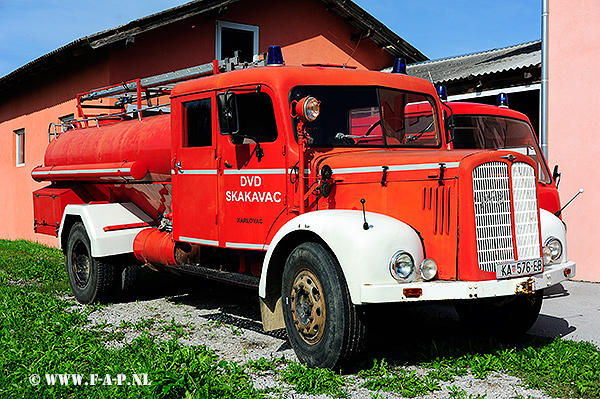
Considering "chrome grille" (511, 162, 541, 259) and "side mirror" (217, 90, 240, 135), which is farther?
"side mirror" (217, 90, 240, 135)

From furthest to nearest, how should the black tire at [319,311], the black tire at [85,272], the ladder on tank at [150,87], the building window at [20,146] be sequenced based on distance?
the building window at [20,146], the black tire at [85,272], the ladder on tank at [150,87], the black tire at [319,311]

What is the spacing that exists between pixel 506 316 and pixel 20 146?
14.1 meters

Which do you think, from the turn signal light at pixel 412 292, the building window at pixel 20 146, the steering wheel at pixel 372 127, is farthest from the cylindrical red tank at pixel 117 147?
the building window at pixel 20 146

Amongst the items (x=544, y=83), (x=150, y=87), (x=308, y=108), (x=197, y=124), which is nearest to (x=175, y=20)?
(x=150, y=87)

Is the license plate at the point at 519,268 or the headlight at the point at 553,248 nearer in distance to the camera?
the license plate at the point at 519,268

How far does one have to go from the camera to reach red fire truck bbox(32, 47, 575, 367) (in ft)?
14.7

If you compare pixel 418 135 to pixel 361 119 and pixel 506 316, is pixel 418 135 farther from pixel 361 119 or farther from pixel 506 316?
pixel 506 316

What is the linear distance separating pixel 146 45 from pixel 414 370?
29.7 feet

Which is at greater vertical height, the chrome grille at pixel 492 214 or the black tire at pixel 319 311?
the chrome grille at pixel 492 214

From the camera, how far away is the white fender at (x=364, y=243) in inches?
171

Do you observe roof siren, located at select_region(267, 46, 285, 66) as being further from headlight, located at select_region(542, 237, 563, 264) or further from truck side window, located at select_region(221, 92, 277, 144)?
headlight, located at select_region(542, 237, 563, 264)

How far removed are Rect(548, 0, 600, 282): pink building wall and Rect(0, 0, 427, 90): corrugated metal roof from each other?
636 cm

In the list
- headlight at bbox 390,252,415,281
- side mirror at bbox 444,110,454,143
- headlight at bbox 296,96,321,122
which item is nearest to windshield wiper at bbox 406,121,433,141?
side mirror at bbox 444,110,454,143

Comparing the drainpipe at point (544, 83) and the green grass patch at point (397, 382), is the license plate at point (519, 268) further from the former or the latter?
the drainpipe at point (544, 83)
